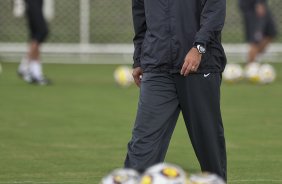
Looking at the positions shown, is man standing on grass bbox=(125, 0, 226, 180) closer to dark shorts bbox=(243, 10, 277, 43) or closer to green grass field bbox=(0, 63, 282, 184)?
green grass field bbox=(0, 63, 282, 184)

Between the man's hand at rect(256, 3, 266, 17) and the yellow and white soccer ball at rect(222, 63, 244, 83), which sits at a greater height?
the man's hand at rect(256, 3, 266, 17)

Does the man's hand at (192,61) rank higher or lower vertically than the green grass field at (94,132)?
higher

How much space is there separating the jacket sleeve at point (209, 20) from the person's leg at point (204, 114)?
304 millimetres

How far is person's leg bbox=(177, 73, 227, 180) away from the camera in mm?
6824

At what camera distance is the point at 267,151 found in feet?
34.0

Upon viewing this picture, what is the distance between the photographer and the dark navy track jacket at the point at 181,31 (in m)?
6.72

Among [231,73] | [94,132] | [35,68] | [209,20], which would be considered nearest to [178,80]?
[209,20]

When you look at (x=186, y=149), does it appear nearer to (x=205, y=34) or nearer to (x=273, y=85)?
(x=205, y=34)

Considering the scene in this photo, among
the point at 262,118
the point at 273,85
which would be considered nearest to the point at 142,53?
the point at 262,118

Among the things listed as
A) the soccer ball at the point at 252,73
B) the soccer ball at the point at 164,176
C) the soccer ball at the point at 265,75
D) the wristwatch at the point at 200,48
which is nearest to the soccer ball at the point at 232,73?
the soccer ball at the point at 252,73

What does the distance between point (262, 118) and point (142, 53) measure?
6.50 metres

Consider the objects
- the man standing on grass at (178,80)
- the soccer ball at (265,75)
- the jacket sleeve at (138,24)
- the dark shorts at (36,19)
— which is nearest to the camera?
the man standing on grass at (178,80)

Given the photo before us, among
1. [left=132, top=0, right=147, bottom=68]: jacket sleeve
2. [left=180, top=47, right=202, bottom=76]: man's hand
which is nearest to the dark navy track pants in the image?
[left=180, top=47, right=202, bottom=76]: man's hand

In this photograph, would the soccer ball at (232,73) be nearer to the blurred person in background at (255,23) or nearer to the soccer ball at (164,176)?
the blurred person in background at (255,23)
